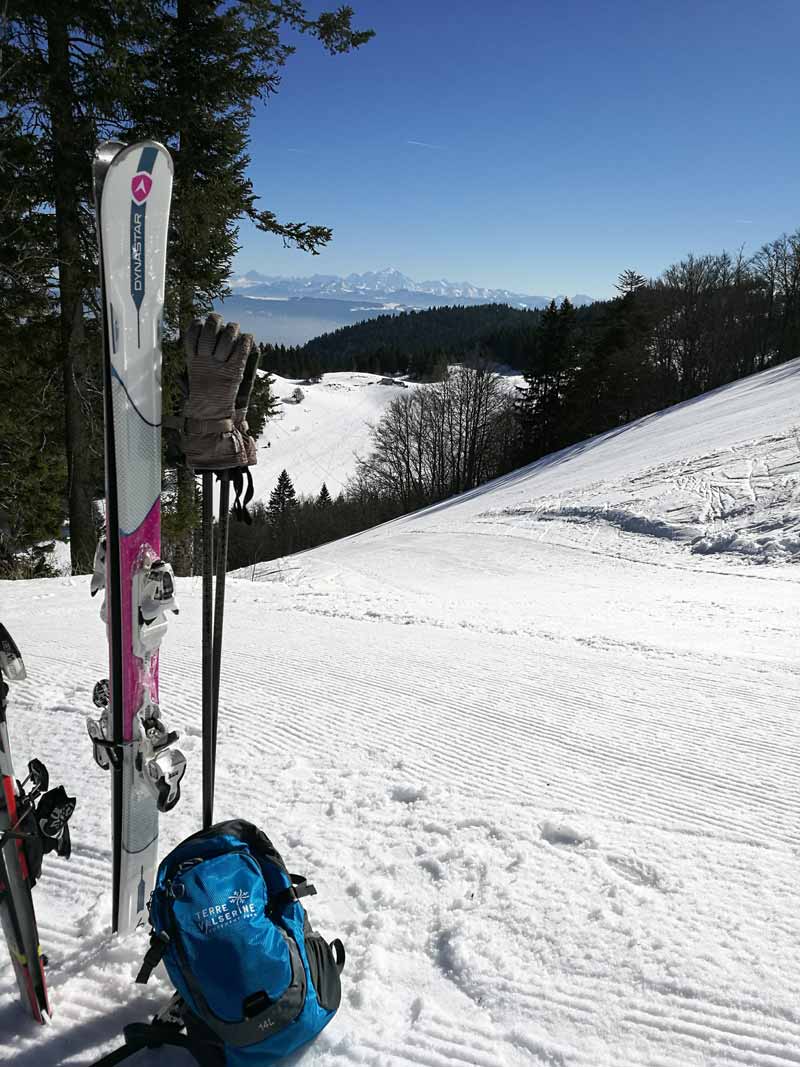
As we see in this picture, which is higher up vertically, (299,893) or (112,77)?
(112,77)

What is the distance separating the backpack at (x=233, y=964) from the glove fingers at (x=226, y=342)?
63.8 inches

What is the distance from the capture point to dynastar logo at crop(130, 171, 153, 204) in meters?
2.07

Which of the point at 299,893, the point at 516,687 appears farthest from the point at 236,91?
the point at 299,893

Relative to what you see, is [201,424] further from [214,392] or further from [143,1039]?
[143,1039]

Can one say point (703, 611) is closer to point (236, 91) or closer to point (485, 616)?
point (485, 616)

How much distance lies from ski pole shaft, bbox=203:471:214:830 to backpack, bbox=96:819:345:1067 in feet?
1.06

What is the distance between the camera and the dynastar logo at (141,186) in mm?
2073

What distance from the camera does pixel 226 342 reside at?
2061mm

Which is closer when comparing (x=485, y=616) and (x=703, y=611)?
(x=485, y=616)

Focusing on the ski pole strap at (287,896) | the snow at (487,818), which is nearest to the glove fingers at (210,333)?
the ski pole strap at (287,896)

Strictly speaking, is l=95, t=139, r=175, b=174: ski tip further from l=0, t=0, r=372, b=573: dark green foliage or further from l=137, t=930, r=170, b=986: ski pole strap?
l=0, t=0, r=372, b=573: dark green foliage

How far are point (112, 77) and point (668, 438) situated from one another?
18.8 metres

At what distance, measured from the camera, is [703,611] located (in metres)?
8.57

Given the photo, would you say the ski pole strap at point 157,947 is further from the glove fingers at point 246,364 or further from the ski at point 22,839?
the glove fingers at point 246,364
